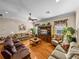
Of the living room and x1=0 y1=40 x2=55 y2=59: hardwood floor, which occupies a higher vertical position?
the living room

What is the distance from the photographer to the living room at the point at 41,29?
3736 millimetres

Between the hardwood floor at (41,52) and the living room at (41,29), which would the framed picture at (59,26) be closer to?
the living room at (41,29)

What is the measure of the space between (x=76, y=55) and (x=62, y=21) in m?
4.70

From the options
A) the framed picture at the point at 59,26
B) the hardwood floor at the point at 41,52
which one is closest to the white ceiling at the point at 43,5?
the framed picture at the point at 59,26

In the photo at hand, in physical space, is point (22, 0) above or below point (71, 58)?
above

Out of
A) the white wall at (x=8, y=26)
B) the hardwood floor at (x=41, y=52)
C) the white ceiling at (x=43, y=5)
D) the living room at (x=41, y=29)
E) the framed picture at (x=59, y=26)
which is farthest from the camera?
the white wall at (x=8, y=26)

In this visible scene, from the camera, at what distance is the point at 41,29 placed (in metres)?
9.87

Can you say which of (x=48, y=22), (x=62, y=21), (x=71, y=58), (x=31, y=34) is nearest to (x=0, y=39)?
(x=31, y=34)

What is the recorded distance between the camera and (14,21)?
1090 cm

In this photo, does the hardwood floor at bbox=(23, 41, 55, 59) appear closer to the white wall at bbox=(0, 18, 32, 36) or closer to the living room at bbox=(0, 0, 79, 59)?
the living room at bbox=(0, 0, 79, 59)

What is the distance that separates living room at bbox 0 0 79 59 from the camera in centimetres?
374

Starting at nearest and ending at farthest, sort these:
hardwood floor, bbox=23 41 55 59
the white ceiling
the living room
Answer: the living room < the white ceiling < hardwood floor, bbox=23 41 55 59

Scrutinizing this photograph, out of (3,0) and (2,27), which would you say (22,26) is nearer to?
(2,27)

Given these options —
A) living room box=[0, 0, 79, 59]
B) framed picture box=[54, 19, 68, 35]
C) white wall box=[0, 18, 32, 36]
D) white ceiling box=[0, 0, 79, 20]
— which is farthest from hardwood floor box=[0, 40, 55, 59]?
white wall box=[0, 18, 32, 36]
